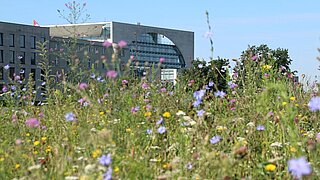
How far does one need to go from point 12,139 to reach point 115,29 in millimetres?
75192

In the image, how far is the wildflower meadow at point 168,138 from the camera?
2461 millimetres

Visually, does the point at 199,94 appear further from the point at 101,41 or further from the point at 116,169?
the point at 101,41

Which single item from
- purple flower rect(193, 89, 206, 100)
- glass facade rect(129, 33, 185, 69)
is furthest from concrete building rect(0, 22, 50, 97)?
purple flower rect(193, 89, 206, 100)

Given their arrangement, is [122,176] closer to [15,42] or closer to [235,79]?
[235,79]

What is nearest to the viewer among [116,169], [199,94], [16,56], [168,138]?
→ [116,169]

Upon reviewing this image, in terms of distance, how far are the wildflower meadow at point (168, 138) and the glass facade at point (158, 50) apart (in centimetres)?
7685

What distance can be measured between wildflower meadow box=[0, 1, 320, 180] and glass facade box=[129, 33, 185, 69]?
76.9 metres

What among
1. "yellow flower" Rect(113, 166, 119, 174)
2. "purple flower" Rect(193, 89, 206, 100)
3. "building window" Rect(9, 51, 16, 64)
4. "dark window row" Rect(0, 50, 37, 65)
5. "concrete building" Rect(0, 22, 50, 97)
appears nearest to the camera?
"yellow flower" Rect(113, 166, 119, 174)

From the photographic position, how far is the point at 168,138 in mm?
3801

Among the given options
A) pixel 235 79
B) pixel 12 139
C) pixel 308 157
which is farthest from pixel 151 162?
pixel 235 79

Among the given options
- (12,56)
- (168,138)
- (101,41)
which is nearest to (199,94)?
(168,138)

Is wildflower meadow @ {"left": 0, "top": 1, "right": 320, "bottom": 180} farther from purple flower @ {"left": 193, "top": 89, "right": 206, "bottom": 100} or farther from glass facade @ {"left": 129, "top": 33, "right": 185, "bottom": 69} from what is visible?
glass facade @ {"left": 129, "top": 33, "right": 185, "bottom": 69}

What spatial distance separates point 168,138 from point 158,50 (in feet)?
277

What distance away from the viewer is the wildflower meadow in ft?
8.07
